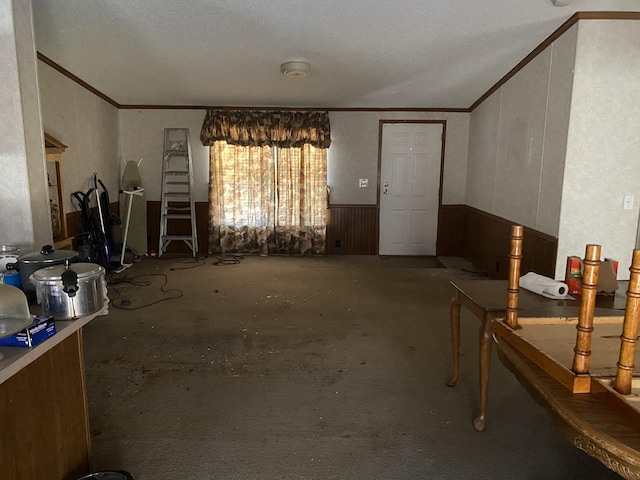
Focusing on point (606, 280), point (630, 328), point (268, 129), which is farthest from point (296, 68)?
point (630, 328)

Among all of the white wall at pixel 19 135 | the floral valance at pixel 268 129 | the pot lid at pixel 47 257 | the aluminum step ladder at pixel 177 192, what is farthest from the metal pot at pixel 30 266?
the floral valance at pixel 268 129

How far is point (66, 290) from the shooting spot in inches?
58.3

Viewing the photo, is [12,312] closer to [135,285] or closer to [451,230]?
[135,285]

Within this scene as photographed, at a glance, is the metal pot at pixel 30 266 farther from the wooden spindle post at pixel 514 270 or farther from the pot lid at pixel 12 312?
the wooden spindle post at pixel 514 270

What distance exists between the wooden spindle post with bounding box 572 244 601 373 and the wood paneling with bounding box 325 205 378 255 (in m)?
5.27

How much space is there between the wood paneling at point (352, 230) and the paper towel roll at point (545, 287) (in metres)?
4.21

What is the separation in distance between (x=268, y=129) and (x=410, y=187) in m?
2.24

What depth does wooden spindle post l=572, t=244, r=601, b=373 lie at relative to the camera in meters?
1.12

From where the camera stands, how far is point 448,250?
646cm

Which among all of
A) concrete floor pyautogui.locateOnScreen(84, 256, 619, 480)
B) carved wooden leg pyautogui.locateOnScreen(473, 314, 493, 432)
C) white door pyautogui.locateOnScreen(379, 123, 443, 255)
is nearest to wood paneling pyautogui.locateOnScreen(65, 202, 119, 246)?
concrete floor pyautogui.locateOnScreen(84, 256, 619, 480)

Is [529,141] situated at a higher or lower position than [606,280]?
higher

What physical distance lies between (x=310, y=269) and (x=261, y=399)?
317 cm

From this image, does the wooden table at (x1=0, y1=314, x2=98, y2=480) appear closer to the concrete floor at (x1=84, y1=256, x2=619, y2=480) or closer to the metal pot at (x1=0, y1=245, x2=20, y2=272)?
the concrete floor at (x1=84, y1=256, x2=619, y2=480)

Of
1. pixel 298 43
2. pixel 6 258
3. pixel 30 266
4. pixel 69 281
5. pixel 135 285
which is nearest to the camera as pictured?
pixel 69 281
